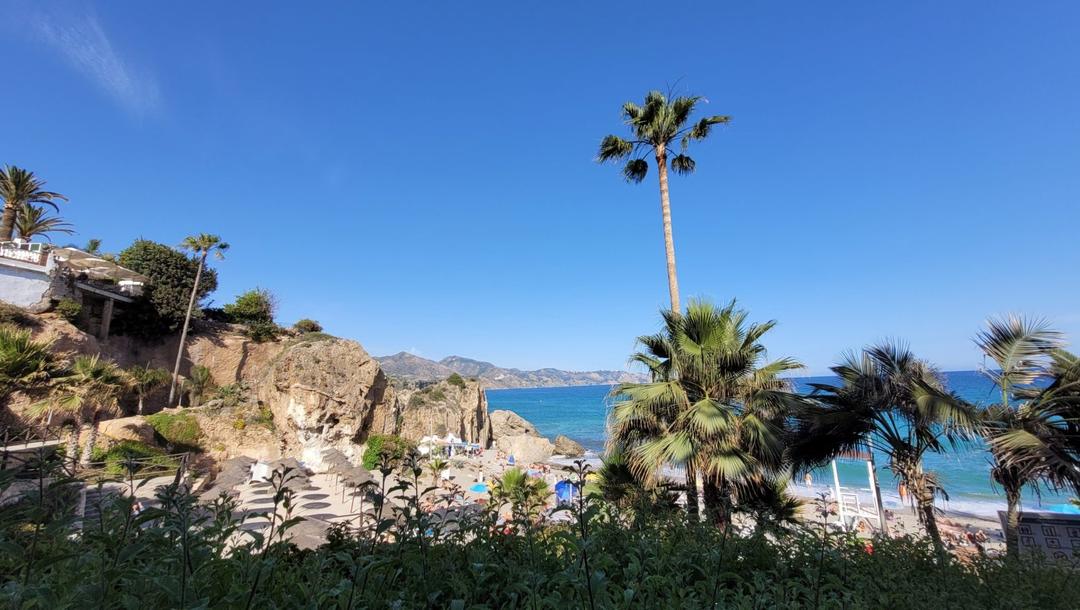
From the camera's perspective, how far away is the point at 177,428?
19984 mm

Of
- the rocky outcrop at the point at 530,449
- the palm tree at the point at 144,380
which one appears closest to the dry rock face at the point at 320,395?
the palm tree at the point at 144,380

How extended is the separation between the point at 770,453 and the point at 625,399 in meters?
2.42

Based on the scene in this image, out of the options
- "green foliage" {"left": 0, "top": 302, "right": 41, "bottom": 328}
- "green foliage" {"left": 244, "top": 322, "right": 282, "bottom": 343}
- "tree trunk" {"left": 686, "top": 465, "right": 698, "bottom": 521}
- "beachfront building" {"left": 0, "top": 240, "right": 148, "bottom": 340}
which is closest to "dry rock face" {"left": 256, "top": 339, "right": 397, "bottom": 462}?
"green foliage" {"left": 244, "top": 322, "right": 282, "bottom": 343}

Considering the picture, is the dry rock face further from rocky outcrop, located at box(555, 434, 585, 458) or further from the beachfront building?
rocky outcrop, located at box(555, 434, 585, 458)

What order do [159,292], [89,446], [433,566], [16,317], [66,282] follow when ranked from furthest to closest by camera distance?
[159,292] < [66,282] < [16,317] < [89,446] < [433,566]

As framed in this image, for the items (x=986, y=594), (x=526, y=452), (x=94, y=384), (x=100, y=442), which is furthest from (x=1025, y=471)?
(x=526, y=452)

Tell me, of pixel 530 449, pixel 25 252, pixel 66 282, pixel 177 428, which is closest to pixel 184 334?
pixel 66 282

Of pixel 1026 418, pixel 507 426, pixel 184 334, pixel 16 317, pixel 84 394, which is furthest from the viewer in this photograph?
pixel 507 426

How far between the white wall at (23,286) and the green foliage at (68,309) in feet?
2.49

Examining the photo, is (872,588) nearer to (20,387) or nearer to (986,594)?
(986,594)

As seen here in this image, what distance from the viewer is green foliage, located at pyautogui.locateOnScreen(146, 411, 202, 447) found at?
1947 cm

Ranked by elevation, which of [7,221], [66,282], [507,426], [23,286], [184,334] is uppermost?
[7,221]

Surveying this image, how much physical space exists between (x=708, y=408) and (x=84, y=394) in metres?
20.2

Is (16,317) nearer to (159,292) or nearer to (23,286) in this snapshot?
(23,286)
